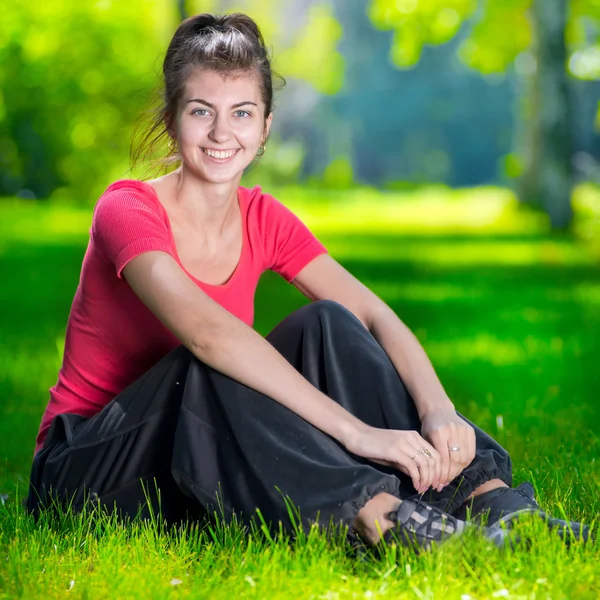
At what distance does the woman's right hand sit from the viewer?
303 cm

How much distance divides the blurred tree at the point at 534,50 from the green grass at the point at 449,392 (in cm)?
126

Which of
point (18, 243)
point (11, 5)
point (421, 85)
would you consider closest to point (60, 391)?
point (18, 243)

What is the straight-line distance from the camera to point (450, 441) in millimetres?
3125

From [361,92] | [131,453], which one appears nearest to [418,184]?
[361,92]

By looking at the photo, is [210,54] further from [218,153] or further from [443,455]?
[443,455]

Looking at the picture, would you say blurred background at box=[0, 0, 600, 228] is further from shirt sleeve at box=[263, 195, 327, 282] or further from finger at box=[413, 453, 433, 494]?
finger at box=[413, 453, 433, 494]

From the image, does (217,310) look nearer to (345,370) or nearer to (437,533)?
(345,370)

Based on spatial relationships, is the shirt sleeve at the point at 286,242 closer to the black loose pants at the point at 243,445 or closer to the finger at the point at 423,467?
the black loose pants at the point at 243,445

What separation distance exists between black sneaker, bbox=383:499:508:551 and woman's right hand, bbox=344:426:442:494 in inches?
4.5

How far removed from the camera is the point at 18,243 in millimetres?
15523

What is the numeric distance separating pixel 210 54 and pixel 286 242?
2.20 ft

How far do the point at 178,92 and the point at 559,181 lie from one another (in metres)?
13.6

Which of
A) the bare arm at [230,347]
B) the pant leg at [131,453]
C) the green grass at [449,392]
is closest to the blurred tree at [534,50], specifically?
the green grass at [449,392]

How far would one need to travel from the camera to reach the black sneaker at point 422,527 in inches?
114
